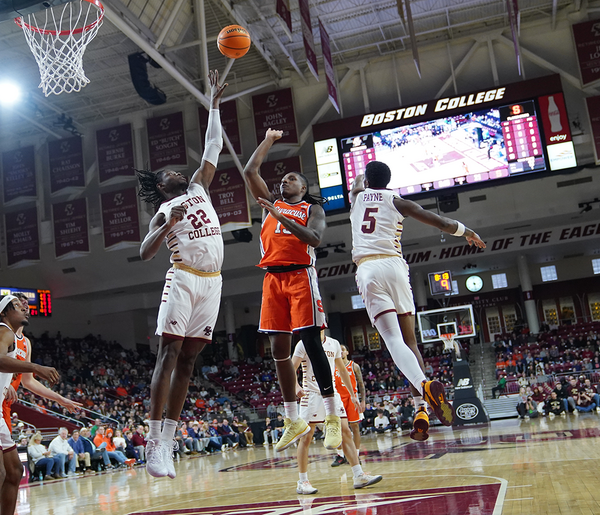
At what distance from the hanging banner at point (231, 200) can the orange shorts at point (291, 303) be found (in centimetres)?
1525

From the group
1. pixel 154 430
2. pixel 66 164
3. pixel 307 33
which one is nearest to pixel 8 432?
pixel 154 430

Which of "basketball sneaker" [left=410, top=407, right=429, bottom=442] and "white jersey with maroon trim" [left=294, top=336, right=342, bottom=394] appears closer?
"basketball sneaker" [left=410, top=407, right=429, bottom=442]

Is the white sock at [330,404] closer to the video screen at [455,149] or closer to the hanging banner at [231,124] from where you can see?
the video screen at [455,149]

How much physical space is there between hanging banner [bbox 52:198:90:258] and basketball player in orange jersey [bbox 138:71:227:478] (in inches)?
732

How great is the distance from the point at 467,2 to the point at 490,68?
287 cm

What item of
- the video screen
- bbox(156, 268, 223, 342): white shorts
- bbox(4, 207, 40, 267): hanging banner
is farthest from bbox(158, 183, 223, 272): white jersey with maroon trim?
bbox(4, 207, 40, 267): hanging banner

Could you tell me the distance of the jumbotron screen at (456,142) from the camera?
18859 millimetres

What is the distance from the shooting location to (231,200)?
69.8 ft

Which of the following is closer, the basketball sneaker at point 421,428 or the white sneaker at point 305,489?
the basketball sneaker at point 421,428

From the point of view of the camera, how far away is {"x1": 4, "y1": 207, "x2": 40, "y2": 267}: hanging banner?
23.3 meters

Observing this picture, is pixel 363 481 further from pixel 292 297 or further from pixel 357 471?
pixel 292 297

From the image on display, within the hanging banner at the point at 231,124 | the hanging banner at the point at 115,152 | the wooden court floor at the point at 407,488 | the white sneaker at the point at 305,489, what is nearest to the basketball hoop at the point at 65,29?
the hanging banner at the point at 115,152

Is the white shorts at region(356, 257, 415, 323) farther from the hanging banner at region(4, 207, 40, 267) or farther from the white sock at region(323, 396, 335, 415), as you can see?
the hanging banner at region(4, 207, 40, 267)

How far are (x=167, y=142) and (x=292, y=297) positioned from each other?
18.1 metres
